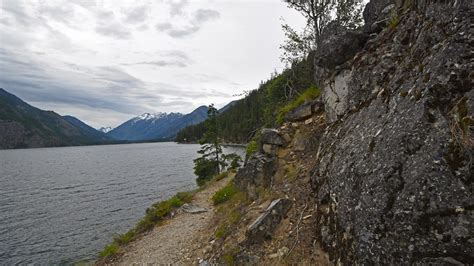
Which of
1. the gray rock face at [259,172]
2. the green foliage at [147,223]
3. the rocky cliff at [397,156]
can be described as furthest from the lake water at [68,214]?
the rocky cliff at [397,156]

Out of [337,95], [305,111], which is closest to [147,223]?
[305,111]

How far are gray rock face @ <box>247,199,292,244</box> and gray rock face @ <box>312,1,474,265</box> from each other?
1.69 meters

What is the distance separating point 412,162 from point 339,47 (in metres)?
5.87

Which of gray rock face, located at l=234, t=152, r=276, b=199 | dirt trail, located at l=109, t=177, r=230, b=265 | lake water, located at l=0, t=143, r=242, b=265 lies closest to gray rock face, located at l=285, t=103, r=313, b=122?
gray rock face, located at l=234, t=152, r=276, b=199

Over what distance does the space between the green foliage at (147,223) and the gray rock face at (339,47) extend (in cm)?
1328

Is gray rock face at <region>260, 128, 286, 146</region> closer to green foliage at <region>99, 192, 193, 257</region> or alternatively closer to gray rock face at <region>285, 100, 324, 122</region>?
gray rock face at <region>285, 100, 324, 122</region>

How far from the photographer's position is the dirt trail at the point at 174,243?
1138cm

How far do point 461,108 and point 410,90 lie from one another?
111 cm

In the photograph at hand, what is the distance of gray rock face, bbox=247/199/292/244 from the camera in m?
8.12

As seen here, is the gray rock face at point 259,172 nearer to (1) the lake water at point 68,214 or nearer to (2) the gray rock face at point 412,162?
(2) the gray rock face at point 412,162

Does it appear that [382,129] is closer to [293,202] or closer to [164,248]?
[293,202]

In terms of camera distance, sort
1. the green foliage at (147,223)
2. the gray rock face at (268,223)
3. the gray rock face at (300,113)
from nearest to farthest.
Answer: the gray rock face at (268,223) → the gray rock face at (300,113) → the green foliage at (147,223)

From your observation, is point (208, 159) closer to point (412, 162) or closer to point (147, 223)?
point (147, 223)

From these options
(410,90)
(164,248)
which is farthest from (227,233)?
(410,90)
